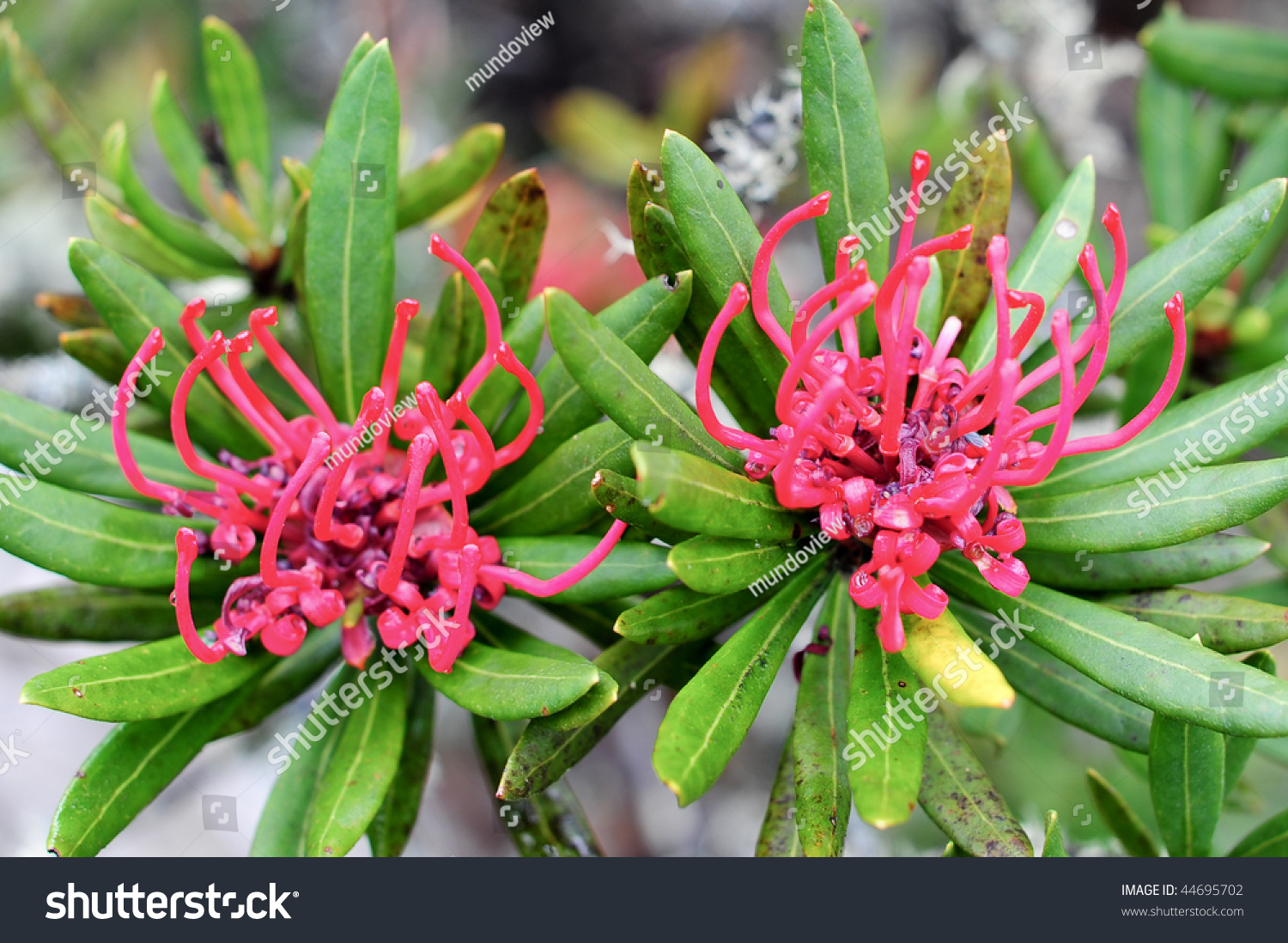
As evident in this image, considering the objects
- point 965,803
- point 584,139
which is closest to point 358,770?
point 965,803

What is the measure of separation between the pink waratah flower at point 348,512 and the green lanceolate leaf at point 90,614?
0.23 meters

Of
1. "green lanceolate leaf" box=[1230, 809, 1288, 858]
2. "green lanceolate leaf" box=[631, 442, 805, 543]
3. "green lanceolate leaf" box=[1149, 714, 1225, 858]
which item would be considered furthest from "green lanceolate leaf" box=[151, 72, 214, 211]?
"green lanceolate leaf" box=[1230, 809, 1288, 858]

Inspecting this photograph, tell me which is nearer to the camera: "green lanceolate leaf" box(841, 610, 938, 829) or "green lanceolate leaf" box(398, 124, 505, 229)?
"green lanceolate leaf" box(841, 610, 938, 829)

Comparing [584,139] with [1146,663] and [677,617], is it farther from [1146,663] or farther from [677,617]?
[1146,663]

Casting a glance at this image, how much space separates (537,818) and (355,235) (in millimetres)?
952

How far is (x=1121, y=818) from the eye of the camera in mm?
1508

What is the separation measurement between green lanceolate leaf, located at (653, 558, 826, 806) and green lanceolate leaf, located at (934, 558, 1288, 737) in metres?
0.27

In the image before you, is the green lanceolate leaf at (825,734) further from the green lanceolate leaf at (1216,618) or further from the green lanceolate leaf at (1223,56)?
the green lanceolate leaf at (1223,56)

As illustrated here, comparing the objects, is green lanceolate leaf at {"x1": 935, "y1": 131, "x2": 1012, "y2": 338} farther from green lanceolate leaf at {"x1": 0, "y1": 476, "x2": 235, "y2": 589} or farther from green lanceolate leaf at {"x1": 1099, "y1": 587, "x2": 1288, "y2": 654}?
green lanceolate leaf at {"x1": 0, "y1": 476, "x2": 235, "y2": 589}

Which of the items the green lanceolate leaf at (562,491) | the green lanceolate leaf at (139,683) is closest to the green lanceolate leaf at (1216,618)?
the green lanceolate leaf at (562,491)

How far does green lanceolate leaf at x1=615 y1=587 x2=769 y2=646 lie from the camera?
3.50 feet

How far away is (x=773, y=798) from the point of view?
129cm

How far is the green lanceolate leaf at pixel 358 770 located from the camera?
3.54ft
